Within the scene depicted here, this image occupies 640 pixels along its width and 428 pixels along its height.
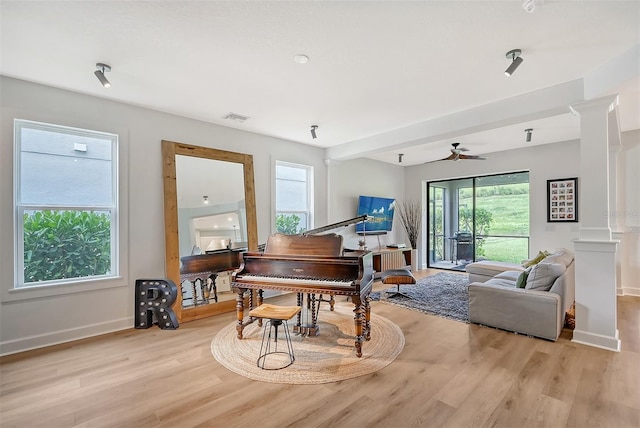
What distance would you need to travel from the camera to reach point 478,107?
3.73 metres

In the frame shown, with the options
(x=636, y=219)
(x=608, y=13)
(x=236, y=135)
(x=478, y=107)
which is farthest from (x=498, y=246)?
(x=236, y=135)

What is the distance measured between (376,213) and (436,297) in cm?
267

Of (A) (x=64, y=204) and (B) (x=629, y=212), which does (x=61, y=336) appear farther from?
(B) (x=629, y=212)

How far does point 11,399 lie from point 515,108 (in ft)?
17.7

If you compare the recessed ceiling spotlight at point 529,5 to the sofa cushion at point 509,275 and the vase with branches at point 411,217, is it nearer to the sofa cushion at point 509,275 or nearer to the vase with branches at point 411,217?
the sofa cushion at point 509,275

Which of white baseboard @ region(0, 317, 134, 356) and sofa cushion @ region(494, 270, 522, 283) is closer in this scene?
white baseboard @ region(0, 317, 134, 356)

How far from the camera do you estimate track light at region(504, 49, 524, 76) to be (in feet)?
8.07

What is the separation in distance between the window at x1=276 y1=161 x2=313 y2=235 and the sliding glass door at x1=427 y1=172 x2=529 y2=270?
3.78 metres

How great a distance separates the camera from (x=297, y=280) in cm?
306

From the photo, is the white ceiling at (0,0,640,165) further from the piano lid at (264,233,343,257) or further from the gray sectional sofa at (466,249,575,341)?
the gray sectional sofa at (466,249,575,341)

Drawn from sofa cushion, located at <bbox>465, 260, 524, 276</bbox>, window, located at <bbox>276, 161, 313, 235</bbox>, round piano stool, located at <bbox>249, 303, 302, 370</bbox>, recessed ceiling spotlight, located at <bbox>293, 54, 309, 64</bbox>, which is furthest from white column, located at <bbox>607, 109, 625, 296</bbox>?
round piano stool, located at <bbox>249, 303, 302, 370</bbox>

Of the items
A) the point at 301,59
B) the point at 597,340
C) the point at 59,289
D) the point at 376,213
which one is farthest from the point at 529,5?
the point at 376,213

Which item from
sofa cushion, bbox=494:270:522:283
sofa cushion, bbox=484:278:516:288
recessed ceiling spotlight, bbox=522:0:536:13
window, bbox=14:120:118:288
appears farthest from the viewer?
sofa cushion, bbox=494:270:522:283

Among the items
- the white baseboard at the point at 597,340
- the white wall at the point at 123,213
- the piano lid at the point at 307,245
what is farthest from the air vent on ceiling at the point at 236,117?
the white baseboard at the point at 597,340
